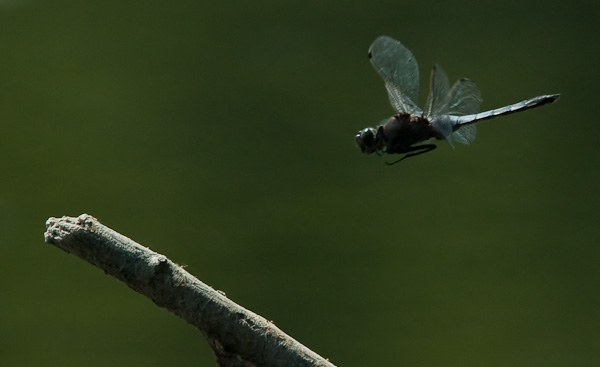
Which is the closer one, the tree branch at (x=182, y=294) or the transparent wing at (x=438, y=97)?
the tree branch at (x=182, y=294)

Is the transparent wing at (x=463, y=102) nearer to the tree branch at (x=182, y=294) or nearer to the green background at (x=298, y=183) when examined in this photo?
the tree branch at (x=182, y=294)

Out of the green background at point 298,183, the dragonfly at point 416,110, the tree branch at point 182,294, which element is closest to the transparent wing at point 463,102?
the dragonfly at point 416,110

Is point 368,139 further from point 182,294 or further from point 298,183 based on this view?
point 298,183

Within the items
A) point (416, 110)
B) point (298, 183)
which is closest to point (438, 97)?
point (416, 110)

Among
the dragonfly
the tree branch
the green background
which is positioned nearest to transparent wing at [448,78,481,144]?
the dragonfly

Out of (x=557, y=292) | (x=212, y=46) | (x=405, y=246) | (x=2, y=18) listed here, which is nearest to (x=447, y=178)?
(x=405, y=246)

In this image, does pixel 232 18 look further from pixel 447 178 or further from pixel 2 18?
pixel 447 178

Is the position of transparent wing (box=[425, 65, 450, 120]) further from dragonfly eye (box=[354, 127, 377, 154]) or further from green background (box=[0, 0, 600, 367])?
green background (box=[0, 0, 600, 367])
